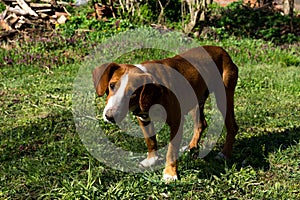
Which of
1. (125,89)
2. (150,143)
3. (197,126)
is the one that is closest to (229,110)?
(197,126)

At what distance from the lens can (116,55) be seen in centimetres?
991

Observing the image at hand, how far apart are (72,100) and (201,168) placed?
3.17 m

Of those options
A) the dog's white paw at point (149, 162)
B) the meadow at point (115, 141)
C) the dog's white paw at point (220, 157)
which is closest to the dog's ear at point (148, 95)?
the meadow at point (115, 141)

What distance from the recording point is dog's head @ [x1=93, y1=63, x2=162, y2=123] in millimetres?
3594

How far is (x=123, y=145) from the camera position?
5.18 metres

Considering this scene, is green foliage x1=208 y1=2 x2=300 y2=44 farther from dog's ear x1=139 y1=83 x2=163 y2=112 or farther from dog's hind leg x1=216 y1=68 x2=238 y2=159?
dog's ear x1=139 y1=83 x2=163 y2=112

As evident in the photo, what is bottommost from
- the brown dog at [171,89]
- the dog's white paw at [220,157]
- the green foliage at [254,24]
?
the green foliage at [254,24]


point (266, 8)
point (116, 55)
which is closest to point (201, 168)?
point (116, 55)

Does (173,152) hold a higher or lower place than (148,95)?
lower

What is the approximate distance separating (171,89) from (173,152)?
616 millimetres

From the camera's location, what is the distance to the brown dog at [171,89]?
3.71 metres

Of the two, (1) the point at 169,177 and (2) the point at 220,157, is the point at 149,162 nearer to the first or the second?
(1) the point at 169,177

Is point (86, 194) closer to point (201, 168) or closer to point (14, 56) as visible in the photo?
point (201, 168)

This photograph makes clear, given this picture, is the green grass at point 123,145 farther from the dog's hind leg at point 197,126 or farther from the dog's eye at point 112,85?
the dog's eye at point 112,85
